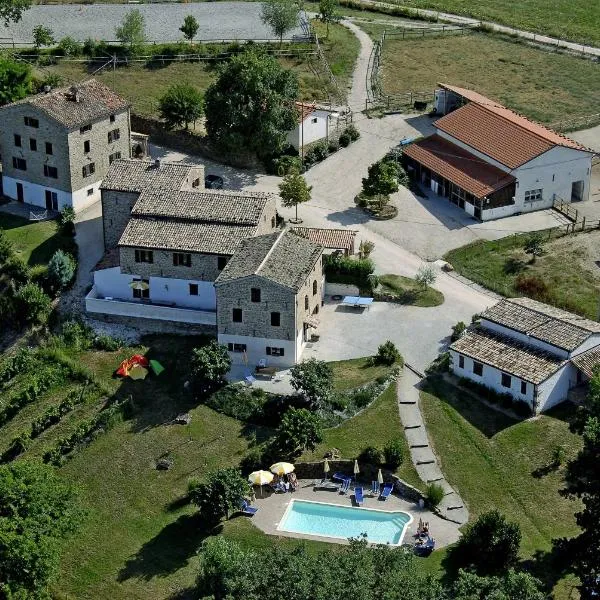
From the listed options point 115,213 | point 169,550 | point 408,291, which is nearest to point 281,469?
point 169,550

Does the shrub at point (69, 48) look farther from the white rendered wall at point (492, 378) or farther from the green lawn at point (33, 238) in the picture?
the white rendered wall at point (492, 378)

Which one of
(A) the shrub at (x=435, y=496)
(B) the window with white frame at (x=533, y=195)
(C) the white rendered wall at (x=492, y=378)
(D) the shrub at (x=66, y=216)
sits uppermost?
(B) the window with white frame at (x=533, y=195)

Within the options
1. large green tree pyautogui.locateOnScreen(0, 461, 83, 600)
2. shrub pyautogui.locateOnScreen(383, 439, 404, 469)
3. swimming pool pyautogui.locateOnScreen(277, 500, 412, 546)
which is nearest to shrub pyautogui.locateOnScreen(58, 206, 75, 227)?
large green tree pyautogui.locateOnScreen(0, 461, 83, 600)

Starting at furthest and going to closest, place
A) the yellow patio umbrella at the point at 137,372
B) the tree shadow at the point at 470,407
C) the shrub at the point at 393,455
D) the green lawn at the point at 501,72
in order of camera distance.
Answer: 1. the green lawn at the point at 501,72
2. the yellow patio umbrella at the point at 137,372
3. the tree shadow at the point at 470,407
4. the shrub at the point at 393,455

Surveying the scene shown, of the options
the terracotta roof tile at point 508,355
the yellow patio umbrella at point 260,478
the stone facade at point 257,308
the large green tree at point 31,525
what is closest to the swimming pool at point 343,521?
the yellow patio umbrella at point 260,478

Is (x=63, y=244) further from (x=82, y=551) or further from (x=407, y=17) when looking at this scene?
(x=407, y=17)

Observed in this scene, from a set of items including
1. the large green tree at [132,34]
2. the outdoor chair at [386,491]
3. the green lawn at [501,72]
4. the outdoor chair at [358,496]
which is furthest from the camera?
the large green tree at [132,34]
